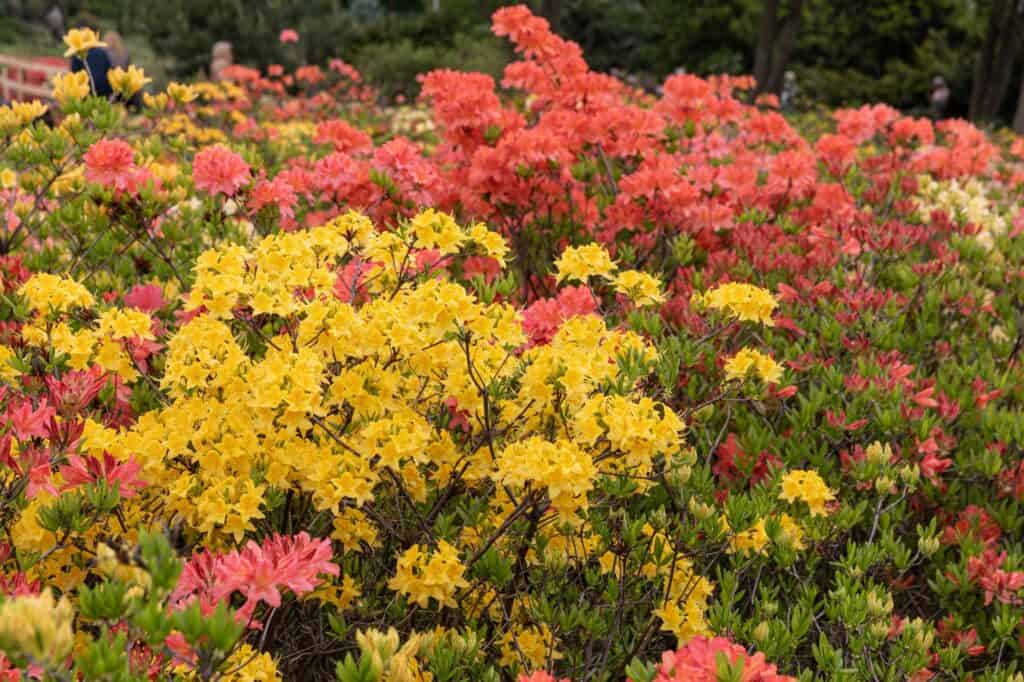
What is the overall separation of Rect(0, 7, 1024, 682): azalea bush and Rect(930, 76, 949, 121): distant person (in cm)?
2000

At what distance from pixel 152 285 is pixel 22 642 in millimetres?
2113

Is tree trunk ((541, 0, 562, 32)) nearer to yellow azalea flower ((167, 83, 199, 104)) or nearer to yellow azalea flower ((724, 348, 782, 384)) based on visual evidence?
yellow azalea flower ((167, 83, 199, 104))

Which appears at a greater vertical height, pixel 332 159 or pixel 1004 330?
pixel 332 159

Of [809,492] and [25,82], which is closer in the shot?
[809,492]

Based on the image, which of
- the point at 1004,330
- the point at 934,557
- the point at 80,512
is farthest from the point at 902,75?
the point at 80,512

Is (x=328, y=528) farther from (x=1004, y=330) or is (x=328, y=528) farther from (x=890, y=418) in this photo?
(x=1004, y=330)

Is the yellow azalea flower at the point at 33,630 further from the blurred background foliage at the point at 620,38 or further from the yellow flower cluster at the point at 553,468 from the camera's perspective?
the blurred background foliage at the point at 620,38

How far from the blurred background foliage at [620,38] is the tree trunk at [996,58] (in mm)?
3893

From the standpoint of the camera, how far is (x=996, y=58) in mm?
17359

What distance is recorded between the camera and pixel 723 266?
11.7 feet

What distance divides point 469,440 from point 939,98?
22.4m

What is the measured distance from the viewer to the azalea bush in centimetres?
171

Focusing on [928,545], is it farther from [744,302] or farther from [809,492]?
[744,302]

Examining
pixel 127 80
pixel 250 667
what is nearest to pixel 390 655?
pixel 250 667
